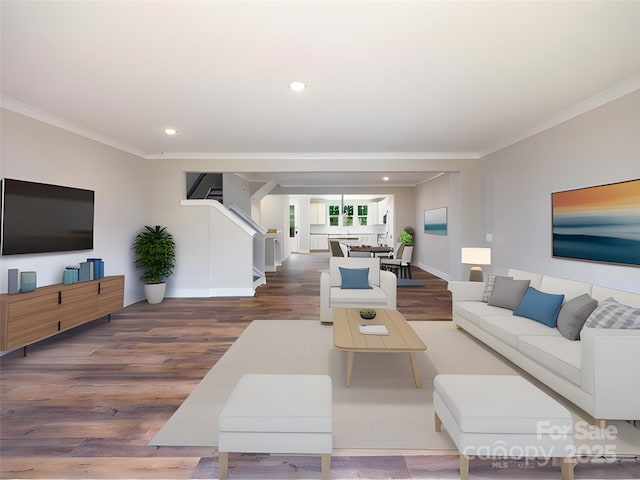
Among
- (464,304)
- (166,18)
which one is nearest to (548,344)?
(464,304)

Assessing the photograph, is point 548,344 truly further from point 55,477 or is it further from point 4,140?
point 4,140

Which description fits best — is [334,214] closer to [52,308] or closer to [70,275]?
[70,275]

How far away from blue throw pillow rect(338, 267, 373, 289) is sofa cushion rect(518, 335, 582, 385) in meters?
2.17

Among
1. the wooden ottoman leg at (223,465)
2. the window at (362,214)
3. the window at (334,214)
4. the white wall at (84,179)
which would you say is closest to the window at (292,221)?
the window at (334,214)

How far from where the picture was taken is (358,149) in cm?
578

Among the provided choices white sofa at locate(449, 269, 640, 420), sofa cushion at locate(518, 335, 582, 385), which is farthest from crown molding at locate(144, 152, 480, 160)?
sofa cushion at locate(518, 335, 582, 385)

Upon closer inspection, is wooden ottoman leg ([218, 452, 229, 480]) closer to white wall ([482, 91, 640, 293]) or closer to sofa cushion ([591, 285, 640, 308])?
sofa cushion ([591, 285, 640, 308])

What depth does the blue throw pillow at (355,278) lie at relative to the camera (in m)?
4.73

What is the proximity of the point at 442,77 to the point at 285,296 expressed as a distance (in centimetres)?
468

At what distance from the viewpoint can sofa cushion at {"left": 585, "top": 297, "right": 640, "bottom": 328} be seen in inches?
92.3

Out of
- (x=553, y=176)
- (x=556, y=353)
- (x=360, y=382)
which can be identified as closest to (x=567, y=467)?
(x=556, y=353)

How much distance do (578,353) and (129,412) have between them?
332 cm

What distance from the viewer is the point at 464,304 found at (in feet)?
13.4

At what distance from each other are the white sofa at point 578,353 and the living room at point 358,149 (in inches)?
30.8
